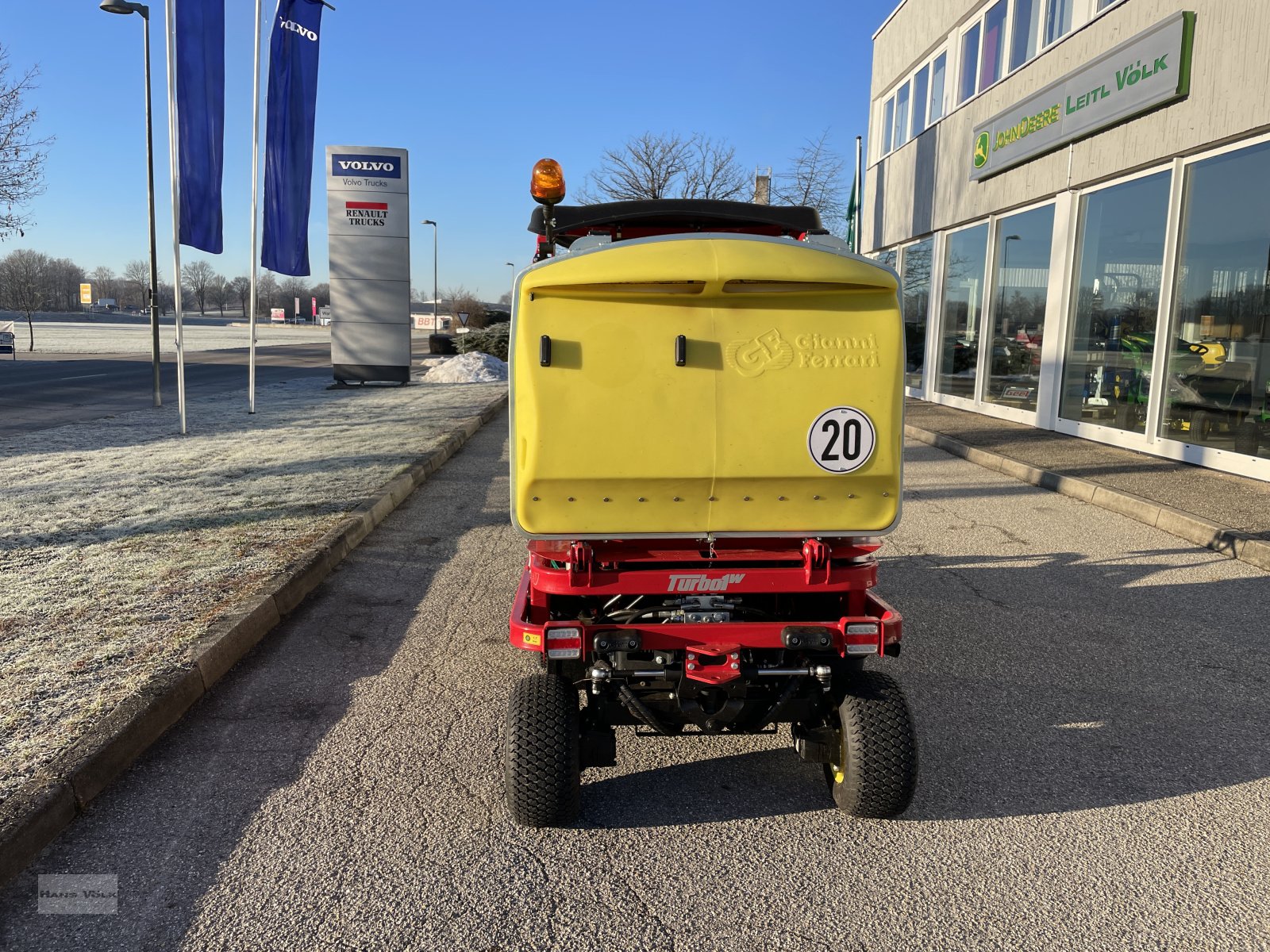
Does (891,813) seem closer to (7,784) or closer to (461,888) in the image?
(461,888)

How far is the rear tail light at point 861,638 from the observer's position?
132 inches

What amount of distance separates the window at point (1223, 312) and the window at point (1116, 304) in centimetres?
56

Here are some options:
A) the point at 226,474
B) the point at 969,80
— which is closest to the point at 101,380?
the point at 226,474

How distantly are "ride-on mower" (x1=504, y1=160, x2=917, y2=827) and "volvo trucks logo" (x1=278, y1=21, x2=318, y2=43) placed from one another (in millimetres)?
15410

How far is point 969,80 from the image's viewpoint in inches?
725

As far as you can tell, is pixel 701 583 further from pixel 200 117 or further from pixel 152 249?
pixel 152 249

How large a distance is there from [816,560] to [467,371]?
79.8 ft

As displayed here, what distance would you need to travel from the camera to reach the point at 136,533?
7.12 meters

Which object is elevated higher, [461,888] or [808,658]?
[808,658]

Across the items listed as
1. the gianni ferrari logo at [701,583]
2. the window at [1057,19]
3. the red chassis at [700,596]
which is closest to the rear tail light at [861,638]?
the red chassis at [700,596]

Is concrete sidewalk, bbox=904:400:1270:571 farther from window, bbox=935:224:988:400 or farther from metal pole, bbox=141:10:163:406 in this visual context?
metal pole, bbox=141:10:163:406

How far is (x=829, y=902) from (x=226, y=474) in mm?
8648

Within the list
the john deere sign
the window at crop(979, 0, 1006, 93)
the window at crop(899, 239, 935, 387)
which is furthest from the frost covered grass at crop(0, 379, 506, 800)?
the window at crop(979, 0, 1006, 93)

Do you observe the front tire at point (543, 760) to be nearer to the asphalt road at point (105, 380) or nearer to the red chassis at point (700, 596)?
the red chassis at point (700, 596)
